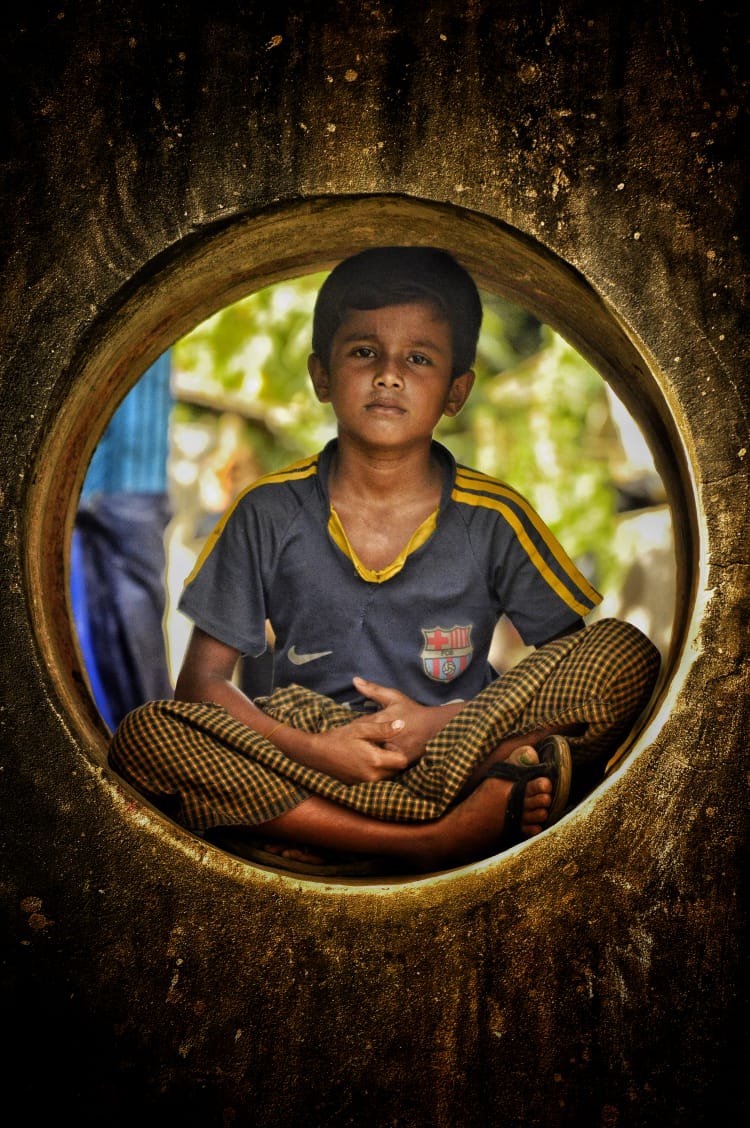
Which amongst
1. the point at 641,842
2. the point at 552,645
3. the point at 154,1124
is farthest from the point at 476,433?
the point at 154,1124

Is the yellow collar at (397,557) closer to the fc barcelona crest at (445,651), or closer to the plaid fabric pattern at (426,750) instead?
the fc barcelona crest at (445,651)

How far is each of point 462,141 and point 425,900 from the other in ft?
5.42

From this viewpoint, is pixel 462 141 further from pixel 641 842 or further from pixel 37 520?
pixel 641 842

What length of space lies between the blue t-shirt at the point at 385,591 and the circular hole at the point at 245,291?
367 mm

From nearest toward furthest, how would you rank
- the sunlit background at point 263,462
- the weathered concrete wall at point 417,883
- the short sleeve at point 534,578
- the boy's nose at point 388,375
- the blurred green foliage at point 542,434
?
the weathered concrete wall at point 417,883 → the boy's nose at point 388,375 → the short sleeve at point 534,578 → the sunlit background at point 263,462 → the blurred green foliage at point 542,434

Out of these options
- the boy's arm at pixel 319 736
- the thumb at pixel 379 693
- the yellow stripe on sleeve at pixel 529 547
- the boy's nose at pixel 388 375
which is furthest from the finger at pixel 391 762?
the boy's nose at pixel 388 375

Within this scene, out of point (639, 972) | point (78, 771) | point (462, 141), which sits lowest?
point (639, 972)

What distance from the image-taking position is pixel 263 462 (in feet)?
16.4

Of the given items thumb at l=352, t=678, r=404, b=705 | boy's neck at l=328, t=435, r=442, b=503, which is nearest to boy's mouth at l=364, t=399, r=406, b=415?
boy's neck at l=328, t=435, r=442, b=503

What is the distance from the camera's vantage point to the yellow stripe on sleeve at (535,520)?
280cm

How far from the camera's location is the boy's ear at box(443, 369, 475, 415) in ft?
9.34

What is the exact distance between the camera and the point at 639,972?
228cm

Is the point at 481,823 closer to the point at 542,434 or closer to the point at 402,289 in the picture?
the point at 402,289

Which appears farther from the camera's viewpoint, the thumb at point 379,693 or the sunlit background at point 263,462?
the sunlit background at point 263,462
